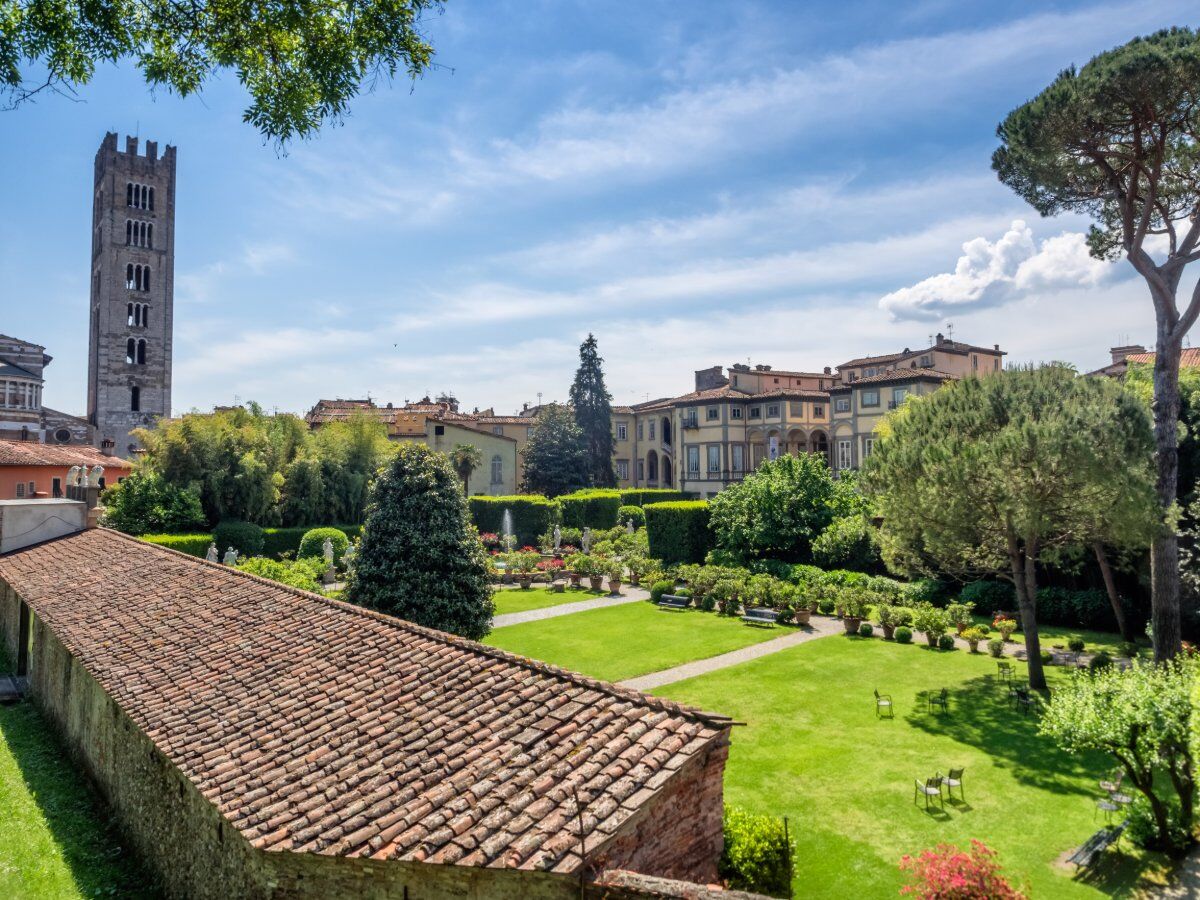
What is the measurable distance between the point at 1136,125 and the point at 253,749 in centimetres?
2120

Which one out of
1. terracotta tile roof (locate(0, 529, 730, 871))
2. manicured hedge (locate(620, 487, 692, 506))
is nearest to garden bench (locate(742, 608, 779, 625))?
terracotta tile roof (locate(0, 529, 730, 871))

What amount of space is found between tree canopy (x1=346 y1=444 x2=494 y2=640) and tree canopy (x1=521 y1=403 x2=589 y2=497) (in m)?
40.5

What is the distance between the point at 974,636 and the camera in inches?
842

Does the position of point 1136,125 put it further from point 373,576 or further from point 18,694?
point 18,694

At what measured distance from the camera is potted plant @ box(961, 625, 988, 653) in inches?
827

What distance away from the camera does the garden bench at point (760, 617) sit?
24.5 m

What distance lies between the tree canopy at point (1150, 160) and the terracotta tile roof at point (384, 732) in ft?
50.5

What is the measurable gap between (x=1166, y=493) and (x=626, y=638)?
562 inches

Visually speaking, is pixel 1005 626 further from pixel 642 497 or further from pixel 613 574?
pixel 642 497

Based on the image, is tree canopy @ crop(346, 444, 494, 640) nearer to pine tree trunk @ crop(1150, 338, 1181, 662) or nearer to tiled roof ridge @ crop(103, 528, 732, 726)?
tiled roof ridge @ crop(103, 528, 732, 726)

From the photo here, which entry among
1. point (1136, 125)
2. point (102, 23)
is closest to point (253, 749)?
point (102, 23)

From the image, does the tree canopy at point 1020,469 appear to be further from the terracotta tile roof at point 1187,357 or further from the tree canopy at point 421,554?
the terracotta tile roof at point 1187,357

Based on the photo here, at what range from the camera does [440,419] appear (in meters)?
55.2

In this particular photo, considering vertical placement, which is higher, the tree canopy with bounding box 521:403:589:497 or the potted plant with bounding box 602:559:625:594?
the tree canopy with bounding box 521:403:589:497
